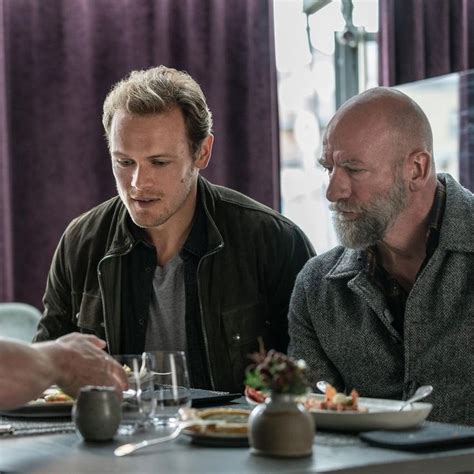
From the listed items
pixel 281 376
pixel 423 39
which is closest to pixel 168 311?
pixel 281 376

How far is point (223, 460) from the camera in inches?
62.2

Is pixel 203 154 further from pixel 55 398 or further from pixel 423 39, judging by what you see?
pixel 423 39

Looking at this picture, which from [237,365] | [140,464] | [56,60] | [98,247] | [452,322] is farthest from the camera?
[56,60]

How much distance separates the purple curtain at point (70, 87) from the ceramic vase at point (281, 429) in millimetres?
2647

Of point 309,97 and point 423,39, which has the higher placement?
point 423,39

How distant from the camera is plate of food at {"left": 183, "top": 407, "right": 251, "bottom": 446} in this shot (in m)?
1.69

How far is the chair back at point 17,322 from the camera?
12.3 ft

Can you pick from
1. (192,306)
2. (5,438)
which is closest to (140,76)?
(192,306)

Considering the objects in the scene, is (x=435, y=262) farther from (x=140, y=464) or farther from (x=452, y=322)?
(x=140, y=464)

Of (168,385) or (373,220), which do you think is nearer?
(168,385)

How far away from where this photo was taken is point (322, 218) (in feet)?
15.4

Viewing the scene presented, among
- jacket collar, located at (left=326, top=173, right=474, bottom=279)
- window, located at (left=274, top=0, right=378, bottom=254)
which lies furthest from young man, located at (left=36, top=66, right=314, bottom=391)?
window, located at (left=274, top=0, right=378, bottom=254)

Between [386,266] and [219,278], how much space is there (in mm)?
500

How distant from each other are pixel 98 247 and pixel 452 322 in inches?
43.7
